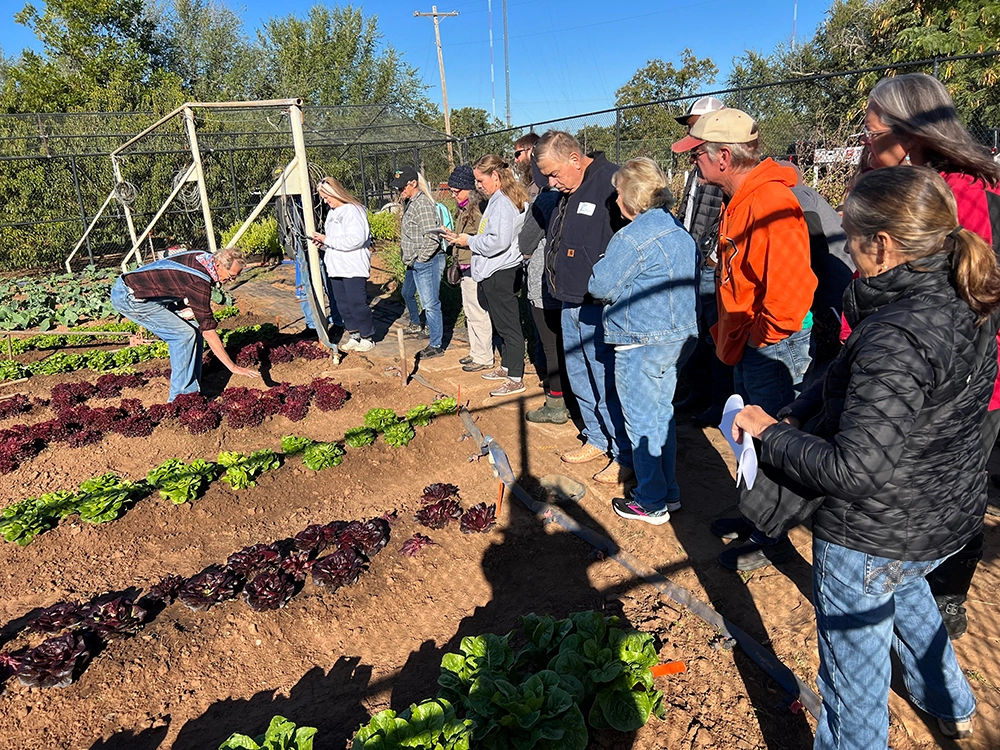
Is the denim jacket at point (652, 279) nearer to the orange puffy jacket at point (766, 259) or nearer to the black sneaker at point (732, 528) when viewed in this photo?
the orange puffy jacket at point (766, 259)

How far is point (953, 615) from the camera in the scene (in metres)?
2.91

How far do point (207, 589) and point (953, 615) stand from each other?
3768 mm

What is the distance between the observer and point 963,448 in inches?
74.0

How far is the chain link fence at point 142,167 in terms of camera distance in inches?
643

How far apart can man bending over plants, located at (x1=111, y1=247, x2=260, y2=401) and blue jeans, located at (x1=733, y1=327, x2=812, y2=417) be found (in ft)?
14.3

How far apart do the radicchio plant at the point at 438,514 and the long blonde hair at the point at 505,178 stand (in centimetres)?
290

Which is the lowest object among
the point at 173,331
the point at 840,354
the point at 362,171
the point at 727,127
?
the point at 173,331

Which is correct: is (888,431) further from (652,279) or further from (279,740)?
(279,740)

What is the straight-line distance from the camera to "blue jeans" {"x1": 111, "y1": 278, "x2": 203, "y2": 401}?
19.4ft

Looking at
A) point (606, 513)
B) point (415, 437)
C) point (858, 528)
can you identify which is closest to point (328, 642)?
point (606, 513)

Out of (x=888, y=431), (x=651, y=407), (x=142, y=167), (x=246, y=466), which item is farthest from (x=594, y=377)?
(x=142, y=167)

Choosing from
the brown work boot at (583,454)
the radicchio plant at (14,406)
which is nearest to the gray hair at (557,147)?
the brown work boot at (583,454)

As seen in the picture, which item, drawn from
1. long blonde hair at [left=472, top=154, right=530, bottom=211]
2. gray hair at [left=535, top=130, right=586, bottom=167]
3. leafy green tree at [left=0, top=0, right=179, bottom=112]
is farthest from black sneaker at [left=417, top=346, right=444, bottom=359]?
leafy green tree at [left=0, top=0, right=179, bottom=112]

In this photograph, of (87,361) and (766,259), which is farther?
(87,361)
